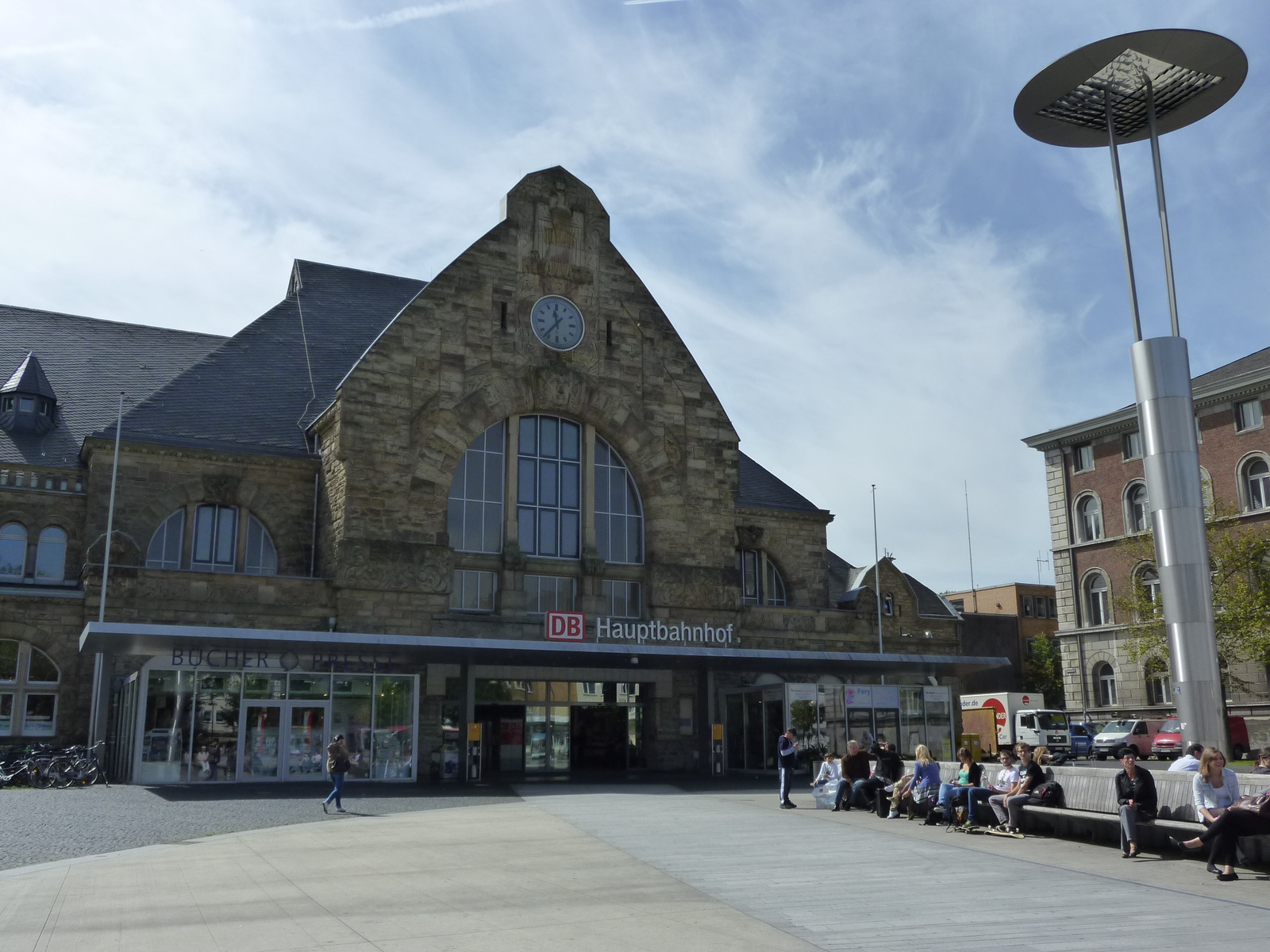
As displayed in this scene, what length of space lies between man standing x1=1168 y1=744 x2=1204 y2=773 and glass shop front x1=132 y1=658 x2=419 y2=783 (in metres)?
18.9

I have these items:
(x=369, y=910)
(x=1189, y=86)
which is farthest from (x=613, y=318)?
(x=369, y=910)

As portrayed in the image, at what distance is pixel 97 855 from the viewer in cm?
1464

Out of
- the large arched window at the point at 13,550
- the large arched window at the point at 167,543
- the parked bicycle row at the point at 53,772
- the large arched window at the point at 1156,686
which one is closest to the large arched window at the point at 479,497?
the large arched window at the point at 167,543

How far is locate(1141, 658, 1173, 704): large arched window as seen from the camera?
48.0 metres

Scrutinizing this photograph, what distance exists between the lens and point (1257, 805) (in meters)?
12.5

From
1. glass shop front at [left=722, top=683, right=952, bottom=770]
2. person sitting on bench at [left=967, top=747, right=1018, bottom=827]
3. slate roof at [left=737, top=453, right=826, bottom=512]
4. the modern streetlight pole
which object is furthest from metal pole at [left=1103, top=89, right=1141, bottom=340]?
slate roof at [left=737, top=453, right=826, bottom=512]

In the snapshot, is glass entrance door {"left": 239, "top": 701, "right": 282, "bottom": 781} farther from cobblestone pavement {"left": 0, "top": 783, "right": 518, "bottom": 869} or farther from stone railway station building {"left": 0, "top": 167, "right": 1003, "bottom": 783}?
cobblestone pavement {"left": 0, "top": 783, "right": 518, "bottom": 869}

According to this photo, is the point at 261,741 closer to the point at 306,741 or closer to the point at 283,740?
the point at 283,740

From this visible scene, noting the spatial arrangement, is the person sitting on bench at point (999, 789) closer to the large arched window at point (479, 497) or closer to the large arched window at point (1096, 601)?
the large arched window at point (479, 497)

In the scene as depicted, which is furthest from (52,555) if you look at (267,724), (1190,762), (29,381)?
(1190,762)

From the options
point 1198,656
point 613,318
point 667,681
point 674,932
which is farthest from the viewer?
point 613,318

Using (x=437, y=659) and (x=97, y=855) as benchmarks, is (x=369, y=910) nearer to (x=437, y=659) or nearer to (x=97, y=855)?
(x=97, y=855)

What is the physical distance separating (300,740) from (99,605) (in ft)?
22.1

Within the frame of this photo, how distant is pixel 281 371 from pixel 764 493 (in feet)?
59.4
